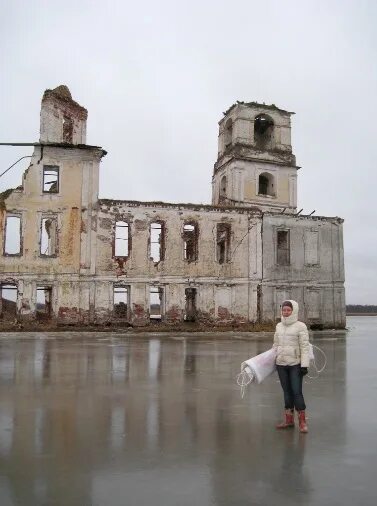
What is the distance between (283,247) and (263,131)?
34.5 ft

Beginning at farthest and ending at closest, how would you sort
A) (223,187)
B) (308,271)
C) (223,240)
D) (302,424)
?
(223,187) → (223,240) → (308,271) → (302,424)

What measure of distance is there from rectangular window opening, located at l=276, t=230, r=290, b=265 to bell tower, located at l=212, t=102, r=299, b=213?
3231 millimetres

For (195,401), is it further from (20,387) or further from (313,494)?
(313,494)

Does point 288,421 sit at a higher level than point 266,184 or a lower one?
lower

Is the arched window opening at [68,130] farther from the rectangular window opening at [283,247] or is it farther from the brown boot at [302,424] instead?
the brown boot at [302,424]

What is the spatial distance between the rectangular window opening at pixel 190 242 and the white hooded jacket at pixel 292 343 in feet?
85.9

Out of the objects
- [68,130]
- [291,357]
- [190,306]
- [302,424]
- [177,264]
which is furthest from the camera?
[190,306]

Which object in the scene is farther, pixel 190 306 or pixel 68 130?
pixel 190 306

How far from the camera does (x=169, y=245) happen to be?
108 feet

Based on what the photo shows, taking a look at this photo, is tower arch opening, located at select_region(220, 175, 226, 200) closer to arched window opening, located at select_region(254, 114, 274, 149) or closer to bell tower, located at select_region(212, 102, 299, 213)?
bell tower, located at select_region(212, 102, 299, 213)

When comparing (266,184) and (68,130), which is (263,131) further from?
(68,130)

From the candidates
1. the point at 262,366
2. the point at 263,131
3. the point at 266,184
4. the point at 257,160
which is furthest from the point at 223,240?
the point at 262,366

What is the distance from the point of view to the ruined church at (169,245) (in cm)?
3062

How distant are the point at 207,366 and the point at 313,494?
9.07m
